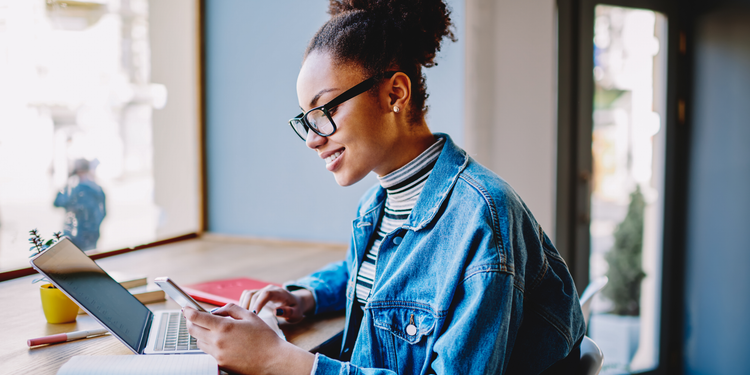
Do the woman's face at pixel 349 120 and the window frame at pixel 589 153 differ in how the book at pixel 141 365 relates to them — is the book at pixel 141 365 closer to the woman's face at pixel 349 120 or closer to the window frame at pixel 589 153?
the woman's face at pixel 349 120

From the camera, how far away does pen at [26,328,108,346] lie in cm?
88

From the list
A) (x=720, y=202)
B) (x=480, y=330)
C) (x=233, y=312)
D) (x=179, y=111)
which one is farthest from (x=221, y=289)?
(x=720, y=202)

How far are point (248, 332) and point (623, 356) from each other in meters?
2.33

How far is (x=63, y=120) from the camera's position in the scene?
6.09 feet

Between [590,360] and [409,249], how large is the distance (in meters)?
0.38

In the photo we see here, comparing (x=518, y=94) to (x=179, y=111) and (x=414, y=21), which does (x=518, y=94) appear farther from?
(x=179, y=111)

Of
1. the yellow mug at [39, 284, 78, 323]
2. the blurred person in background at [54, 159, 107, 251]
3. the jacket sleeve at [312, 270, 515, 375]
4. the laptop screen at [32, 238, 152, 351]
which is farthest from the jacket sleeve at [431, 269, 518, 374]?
the blurred person in background at [54, 159, 107, 251]

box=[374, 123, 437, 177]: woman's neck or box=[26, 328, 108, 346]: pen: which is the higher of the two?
box=[374, 123, 437, 177]: woman's neck

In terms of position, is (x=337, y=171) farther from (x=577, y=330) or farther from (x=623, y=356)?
(x=623, y=356)

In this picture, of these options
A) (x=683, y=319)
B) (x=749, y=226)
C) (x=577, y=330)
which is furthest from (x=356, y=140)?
(x=683, y=319)

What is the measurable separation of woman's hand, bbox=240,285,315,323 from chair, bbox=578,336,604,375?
A: 577 mm

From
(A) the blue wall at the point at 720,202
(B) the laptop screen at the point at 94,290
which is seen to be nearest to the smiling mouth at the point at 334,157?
(B) the laptop screen at the point at 94,290

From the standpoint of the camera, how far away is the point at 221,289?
1249mm

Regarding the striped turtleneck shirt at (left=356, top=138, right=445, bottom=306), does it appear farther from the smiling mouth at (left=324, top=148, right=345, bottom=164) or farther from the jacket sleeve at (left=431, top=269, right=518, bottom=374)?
the jacket sleeve at (left=431, top=269, right=518, bottom=374)
